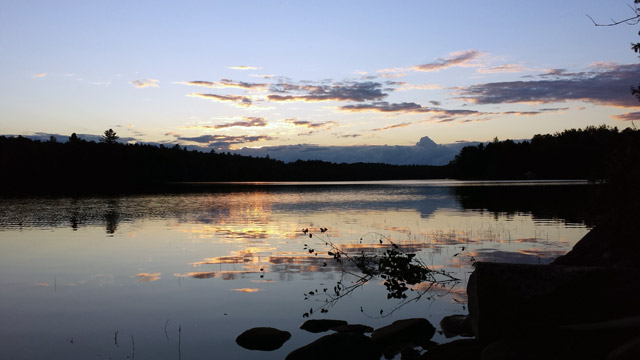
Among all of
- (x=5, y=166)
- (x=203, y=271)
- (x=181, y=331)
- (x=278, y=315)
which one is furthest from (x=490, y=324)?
(x=5, y=166)

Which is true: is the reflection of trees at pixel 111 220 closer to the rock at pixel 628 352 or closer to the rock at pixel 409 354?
the rock at pixel 409 354

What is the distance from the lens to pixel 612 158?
15.2m

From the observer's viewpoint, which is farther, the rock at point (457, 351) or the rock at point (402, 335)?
the rock at point (402, 335)

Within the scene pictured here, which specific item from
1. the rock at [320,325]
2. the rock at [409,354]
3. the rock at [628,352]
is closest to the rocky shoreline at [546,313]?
the rock at [409,354]

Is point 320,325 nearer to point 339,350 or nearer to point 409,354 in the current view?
point 339,350

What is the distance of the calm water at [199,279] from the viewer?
12984mm

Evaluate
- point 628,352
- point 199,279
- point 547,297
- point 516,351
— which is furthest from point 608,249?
point 199,279

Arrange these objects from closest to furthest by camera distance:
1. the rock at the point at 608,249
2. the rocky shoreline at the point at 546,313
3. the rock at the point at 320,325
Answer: the rocky shoreline at the point at 546,313 < the rock at the point at 320,325 < the rock at the point at 608,249

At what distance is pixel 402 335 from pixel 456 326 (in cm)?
181

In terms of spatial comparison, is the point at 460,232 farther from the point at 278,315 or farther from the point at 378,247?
the point at 278,315

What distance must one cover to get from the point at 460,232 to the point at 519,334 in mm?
24769

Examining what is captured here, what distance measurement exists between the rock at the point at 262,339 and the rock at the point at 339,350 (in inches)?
52.8

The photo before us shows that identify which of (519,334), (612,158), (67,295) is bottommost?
(67,295)

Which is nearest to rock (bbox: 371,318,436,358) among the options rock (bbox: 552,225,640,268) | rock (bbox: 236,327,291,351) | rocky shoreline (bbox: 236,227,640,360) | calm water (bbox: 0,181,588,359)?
calm water (bbox: 0,181,588,359)
